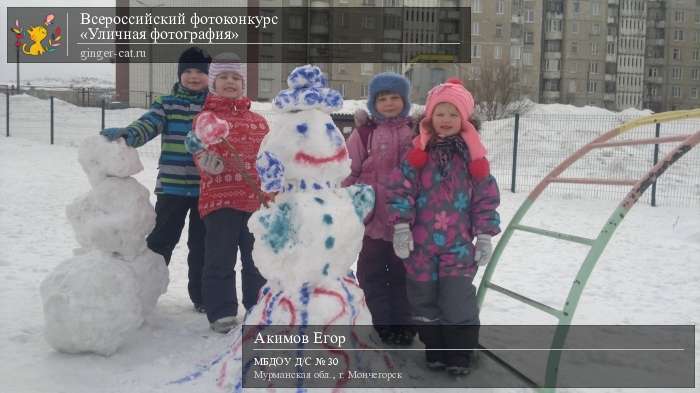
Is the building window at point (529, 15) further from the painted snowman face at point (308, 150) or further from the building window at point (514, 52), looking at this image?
the painted snowman face at point (308, 150)

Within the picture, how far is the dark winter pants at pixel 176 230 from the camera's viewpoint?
362cm

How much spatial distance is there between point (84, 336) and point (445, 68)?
2988 centimetres

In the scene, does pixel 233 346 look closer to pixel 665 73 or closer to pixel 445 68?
pixel 445 68

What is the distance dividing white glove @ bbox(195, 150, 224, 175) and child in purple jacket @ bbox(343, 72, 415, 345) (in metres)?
0.73

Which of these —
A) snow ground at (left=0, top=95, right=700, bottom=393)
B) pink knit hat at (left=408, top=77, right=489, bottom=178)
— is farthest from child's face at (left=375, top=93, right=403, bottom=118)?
snow ground at (left=0, top=95, right=700, bottom=393)

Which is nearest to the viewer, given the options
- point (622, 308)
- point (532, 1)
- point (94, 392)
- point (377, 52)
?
point (94, 392)

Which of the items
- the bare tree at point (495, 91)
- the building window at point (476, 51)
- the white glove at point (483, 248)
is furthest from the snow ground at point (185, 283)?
the building window at point (476, 51)

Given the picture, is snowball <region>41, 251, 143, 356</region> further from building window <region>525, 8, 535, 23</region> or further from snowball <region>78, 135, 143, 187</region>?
building window <region>525, 8, 535, 23</region>

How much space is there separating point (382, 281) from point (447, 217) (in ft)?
2.18

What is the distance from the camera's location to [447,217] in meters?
2.97

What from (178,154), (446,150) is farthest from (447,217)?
(178,154)

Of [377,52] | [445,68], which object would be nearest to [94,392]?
[445,68]

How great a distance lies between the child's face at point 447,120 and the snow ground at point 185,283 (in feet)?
4.04

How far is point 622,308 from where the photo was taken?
457 cm
